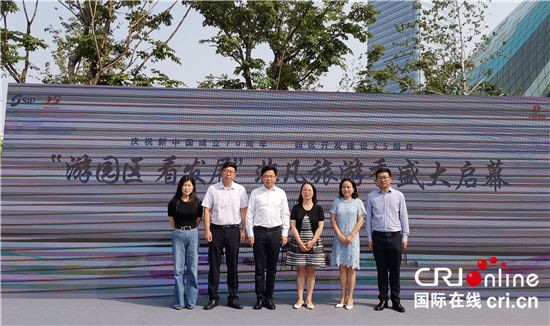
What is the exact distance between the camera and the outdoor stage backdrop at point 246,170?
3902mm

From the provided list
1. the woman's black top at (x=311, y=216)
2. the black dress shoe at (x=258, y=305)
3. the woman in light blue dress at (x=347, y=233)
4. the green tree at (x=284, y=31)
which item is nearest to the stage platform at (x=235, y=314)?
the black dress shoe at (x=258, y=305)

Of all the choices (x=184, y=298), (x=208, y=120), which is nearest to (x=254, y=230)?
(x=184, y=298)

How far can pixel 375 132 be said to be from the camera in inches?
163

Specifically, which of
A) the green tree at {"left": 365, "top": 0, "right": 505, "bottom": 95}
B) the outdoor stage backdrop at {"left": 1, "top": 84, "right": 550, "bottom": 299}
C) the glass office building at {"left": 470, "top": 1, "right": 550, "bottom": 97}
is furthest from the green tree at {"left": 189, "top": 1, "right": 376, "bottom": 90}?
the glass office building at {"left": 470, "top": 1, "right": 550, "bottom": 97}

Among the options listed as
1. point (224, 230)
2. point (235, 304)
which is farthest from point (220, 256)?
point (235, 304)

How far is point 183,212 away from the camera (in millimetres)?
3520

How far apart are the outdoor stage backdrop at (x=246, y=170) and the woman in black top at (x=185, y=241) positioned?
353 millimetres

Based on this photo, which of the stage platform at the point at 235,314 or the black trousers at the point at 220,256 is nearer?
the stage platform at the point at 235,314

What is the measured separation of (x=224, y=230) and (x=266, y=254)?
19.4 inches

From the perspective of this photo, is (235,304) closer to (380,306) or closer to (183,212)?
(183,212)

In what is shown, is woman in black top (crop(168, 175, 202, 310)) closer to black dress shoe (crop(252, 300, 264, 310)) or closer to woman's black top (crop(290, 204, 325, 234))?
black dress shoe (crop(252, 300, 264, 310))

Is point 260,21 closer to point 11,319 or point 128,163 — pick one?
point 128,163

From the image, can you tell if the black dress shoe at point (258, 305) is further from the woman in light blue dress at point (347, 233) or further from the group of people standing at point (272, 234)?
the woman in light blue dress at point (347, 233)

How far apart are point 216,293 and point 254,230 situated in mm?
759
